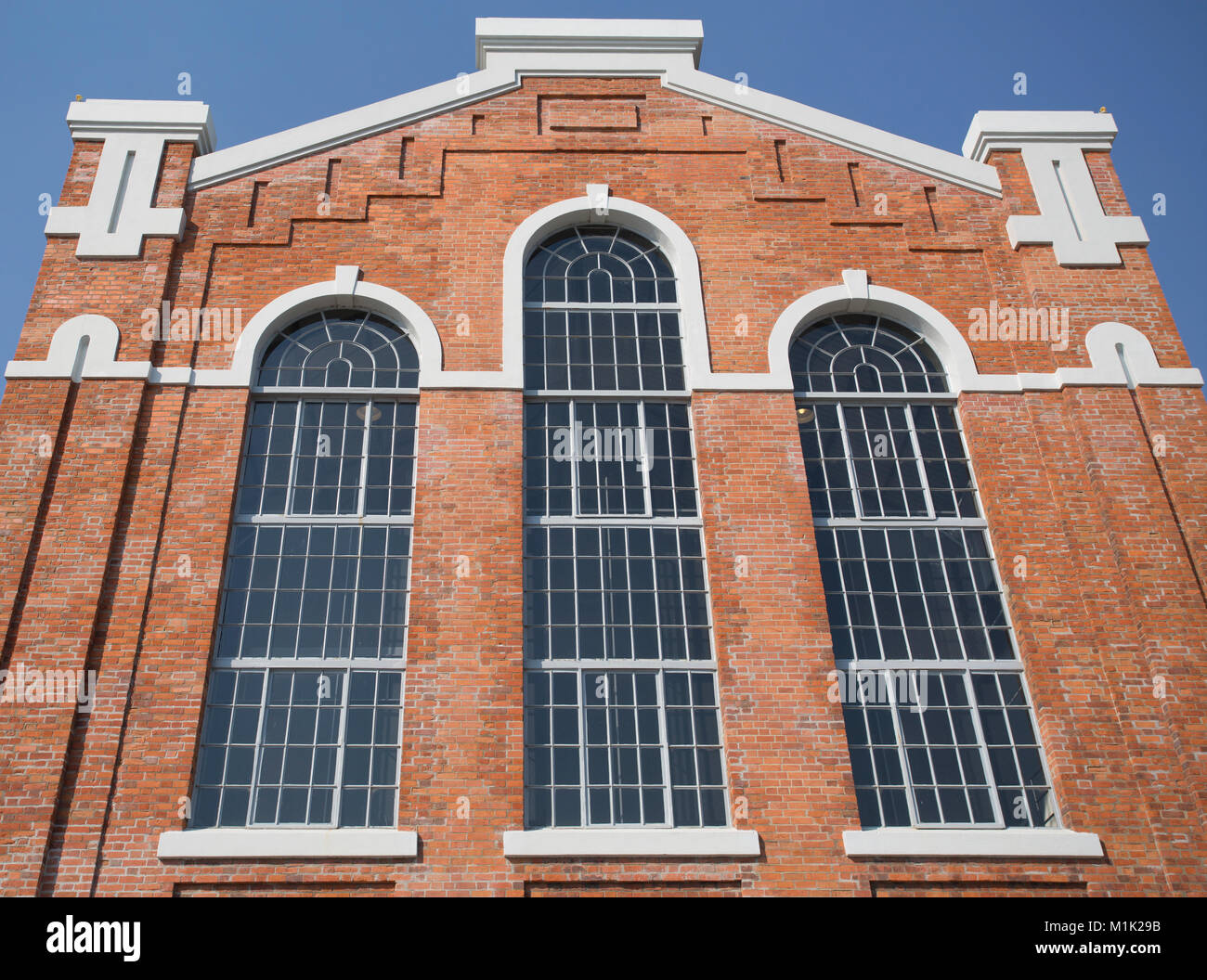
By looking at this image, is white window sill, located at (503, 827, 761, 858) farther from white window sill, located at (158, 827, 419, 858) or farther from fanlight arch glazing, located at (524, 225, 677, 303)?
fanlight arch glazing, located at (524, 225, 677, 303)

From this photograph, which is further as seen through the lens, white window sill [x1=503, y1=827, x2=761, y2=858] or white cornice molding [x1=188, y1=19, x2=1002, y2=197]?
white cornice molding [x1=188, y1=19, x2=1002, y2=197]

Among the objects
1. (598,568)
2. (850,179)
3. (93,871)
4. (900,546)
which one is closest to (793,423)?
(900,546)

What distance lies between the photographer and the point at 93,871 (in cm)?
955

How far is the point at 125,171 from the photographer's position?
1341 centimetres

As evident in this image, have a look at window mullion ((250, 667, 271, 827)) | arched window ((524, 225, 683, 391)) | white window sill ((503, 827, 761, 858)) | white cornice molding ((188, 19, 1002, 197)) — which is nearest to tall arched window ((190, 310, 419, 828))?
window mullion ((250, 667, 271, 827))

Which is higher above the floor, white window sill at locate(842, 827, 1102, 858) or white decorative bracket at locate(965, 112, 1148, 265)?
white decorative bracket at locate(965, 112, 1148, 265)

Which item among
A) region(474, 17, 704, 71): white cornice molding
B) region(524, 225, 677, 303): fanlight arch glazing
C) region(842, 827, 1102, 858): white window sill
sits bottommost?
region(842, 827, 1102, 858): white window sill

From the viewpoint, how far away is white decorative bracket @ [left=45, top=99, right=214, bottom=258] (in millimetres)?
12875

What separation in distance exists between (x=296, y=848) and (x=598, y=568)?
378cm

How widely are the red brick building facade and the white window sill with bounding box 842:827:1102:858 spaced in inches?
1.5

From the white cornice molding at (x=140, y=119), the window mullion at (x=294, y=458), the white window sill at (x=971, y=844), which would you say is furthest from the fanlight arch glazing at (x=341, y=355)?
the white window sill at (x=971, y=844)

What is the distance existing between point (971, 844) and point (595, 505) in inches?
186

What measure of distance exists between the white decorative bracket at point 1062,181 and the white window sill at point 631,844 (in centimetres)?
780

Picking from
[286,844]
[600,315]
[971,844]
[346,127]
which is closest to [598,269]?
[600,315]
